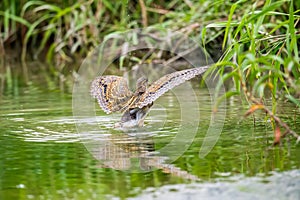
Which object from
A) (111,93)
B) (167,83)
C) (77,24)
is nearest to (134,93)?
(111,93)

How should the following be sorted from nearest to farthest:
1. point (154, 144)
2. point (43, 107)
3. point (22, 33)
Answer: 1. point (154, 144)
2. point (43, 107)
3. point (22, 33)

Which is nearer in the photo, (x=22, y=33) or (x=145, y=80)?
(x=145, y=80)

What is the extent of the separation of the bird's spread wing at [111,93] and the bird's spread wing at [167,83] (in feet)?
1.19

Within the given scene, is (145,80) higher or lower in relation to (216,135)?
higher

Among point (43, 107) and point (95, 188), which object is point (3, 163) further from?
point (43, 107)

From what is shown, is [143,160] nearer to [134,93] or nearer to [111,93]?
[134,93]

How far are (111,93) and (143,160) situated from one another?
1.24 metres

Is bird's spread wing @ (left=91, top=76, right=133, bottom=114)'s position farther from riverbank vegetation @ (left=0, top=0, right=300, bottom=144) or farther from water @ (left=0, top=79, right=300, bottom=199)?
riverbank vegetation @ (left=0, top=0, right=300, bottom=144)

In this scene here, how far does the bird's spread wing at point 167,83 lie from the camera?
12.3ft

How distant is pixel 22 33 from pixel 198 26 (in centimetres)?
343

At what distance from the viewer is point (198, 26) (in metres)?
6.80

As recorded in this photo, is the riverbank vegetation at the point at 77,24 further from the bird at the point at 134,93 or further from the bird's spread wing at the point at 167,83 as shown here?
the bird's spread wing at the point at 167,83

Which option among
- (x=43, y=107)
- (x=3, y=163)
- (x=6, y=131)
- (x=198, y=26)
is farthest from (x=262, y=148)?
(x=198, y=26)

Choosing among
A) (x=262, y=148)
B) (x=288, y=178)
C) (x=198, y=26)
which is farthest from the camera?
(x=198, y=26)
